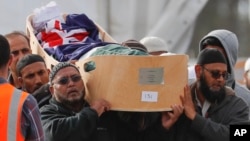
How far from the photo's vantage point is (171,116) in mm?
4930

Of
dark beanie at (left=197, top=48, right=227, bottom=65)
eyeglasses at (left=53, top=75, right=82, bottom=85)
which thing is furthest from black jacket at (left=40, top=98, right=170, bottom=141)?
dark beanie at (left=197, top=48, right=227, bottom=65)

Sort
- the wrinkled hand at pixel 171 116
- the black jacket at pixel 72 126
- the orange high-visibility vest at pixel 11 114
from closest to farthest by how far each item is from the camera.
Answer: the orange high-visibility vest at pixel 11 114 < the black jacket at pixel 72 126 < the wrinkled hand at pixel 171 116

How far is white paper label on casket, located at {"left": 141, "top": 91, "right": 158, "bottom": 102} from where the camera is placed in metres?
4.87

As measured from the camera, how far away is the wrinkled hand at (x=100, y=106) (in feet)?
16.0

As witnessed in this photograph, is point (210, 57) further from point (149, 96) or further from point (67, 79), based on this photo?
point (67, 79)

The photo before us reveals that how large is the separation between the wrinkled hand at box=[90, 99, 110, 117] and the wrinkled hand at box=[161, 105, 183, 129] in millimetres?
342

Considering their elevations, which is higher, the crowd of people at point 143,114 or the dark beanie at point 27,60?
the dark beanie at point 27,60

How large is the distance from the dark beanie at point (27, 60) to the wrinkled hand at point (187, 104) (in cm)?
126

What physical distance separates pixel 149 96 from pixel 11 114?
90 cm

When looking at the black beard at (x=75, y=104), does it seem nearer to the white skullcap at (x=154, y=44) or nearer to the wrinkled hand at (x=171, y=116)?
the wrinkled hand at (x=171, y=116)

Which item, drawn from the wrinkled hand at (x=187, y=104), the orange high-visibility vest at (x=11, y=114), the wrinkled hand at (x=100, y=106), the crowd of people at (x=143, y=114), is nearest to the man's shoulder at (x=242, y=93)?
the crowd of people at (x=143, y=114)

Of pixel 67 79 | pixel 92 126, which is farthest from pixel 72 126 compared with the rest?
pixel 67 79

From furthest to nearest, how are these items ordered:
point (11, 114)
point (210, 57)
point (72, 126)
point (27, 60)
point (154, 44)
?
point (154, 44)
point (27, 60)
point (210, 57)
point (72, 126)
point (11, 114)

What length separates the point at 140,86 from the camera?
4871 mm
